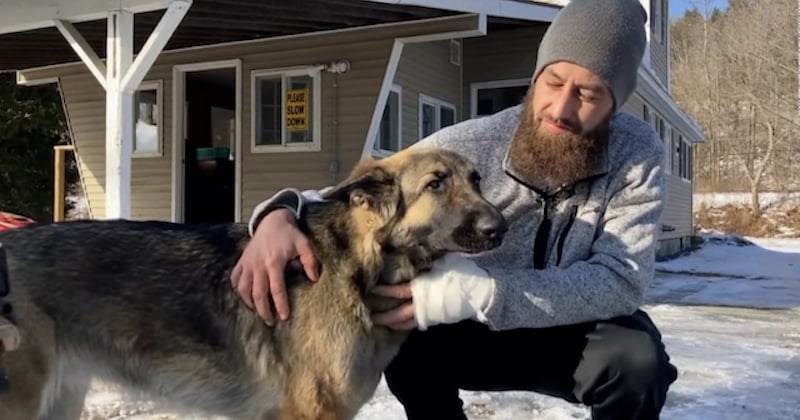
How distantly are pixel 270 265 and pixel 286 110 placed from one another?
26.3 ft

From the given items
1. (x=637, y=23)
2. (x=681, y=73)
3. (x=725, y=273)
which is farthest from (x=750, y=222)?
(x=637, y=23)

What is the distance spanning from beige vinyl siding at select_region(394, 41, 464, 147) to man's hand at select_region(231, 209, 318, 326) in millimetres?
7849

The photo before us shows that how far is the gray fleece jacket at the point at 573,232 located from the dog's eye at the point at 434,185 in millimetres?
325

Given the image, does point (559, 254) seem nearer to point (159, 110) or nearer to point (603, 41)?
point (603, 41)

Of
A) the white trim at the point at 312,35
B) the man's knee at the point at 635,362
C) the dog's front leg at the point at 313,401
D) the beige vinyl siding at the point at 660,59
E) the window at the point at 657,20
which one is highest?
the window at the point at 657,20

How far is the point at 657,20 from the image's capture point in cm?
1548

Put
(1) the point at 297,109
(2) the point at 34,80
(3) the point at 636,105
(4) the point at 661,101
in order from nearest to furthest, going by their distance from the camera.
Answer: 1. (1) the point at 297,109
2. (2) the point at 34,80
3. (3) the point at 636,105
4. (4) the point at 661,101

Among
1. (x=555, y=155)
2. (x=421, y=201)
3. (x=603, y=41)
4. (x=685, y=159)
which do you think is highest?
(x=685, y=159)

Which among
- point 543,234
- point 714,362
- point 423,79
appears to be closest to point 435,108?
point 423,79

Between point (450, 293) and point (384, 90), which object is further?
point (384, 90)

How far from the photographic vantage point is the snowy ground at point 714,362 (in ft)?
12.6

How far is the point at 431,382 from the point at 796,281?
36.9 ft

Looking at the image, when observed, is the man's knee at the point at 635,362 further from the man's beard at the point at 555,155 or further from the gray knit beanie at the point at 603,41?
the gray knit beanie at the point at 603,41

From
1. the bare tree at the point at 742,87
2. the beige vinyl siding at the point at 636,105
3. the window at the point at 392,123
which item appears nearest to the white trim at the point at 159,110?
the window at the point at 392,123
